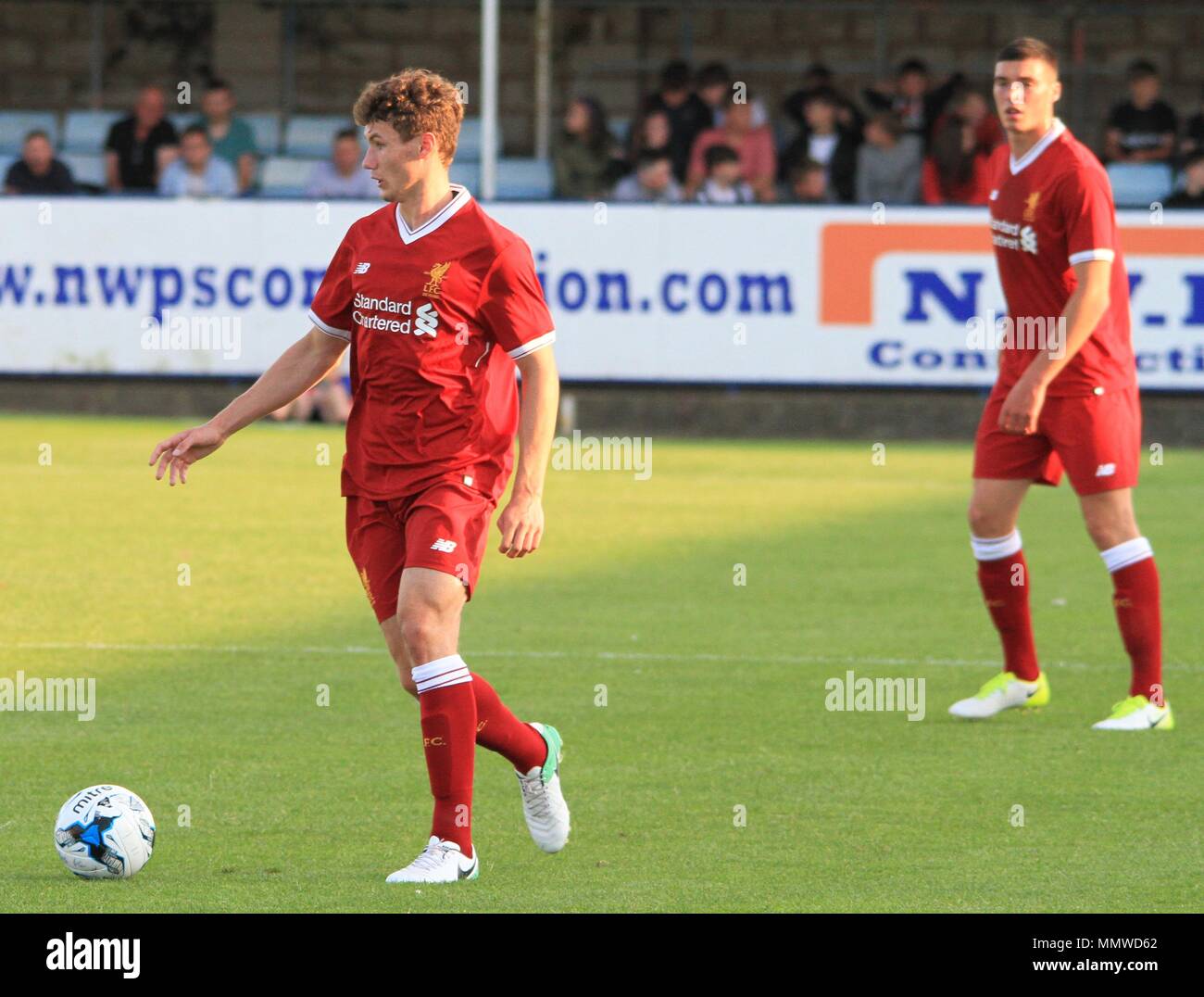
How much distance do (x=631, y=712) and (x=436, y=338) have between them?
8.09ft

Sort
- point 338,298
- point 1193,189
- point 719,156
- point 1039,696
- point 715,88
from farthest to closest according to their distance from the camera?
point 715,88
point 719,156
point 1193,189
point 1039,696
point 338,298

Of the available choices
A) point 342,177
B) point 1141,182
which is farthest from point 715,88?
point 1141,182

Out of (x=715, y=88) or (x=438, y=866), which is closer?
(x=438, y=866)

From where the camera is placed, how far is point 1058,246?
7426mm

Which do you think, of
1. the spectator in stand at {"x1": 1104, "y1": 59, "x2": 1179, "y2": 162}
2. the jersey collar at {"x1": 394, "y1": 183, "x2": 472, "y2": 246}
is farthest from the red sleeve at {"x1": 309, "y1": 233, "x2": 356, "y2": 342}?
the spectator in stand at {"x1": 1104, "y1": 59, "x2": 1179, "y2": 162}

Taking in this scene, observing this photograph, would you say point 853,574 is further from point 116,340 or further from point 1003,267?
point 116,340

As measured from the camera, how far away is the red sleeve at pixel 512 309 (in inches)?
217

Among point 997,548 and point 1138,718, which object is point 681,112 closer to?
point 997,548

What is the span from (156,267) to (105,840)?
12528 mm

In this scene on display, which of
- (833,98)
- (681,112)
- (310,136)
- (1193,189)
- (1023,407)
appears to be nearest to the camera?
(1023,407)

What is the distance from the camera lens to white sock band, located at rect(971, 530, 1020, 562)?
7.75 meters

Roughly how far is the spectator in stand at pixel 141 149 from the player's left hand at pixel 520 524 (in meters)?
14.0

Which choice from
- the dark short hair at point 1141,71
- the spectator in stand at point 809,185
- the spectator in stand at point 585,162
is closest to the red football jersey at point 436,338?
the spectator in stand at point 809,185

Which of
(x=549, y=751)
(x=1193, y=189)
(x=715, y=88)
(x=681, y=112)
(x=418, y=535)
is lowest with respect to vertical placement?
(x=549, y=751)
